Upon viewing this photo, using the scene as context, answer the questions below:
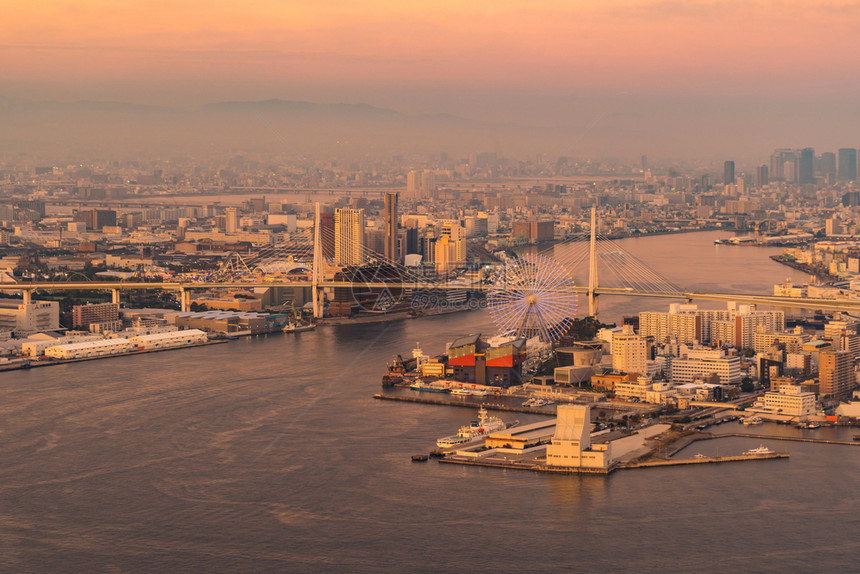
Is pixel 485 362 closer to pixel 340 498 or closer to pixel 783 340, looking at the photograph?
pixel 783 340

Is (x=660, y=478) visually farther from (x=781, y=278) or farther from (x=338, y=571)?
(x=781, y=278)

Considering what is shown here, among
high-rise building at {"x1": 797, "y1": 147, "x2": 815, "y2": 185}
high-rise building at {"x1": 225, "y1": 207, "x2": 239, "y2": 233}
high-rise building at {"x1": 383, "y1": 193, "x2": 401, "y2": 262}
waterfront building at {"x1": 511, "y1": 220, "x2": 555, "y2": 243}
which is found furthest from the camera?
high-rise building at {"x1": 797, "y1": 147, "x2": 815, "y2": 185}

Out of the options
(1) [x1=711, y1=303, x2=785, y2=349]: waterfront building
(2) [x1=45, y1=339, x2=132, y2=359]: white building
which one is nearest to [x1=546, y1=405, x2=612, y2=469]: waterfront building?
(1) [x1=711, y1=303, x2=785, y2=349]: waterfront building

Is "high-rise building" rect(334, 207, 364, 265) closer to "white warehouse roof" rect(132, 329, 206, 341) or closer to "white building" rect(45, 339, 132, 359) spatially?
"white warehouse roof" rect(132, 329, 206, 341)

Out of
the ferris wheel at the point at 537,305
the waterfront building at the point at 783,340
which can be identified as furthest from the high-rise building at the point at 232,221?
the waterfront building at the point at 783,340

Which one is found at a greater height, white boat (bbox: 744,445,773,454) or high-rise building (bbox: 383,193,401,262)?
high-rise building (bbox: 383,193,401,262)

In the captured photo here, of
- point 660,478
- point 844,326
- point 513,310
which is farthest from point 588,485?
point 844,326

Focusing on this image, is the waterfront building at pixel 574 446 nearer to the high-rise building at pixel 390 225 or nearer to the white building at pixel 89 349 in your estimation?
the white building at pixel 89 349
